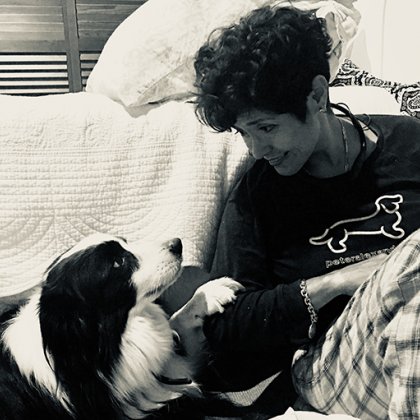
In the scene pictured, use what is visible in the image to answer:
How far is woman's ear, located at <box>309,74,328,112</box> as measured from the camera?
1021 millimetres

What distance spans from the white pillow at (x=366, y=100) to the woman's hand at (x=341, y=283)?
0.52 meters

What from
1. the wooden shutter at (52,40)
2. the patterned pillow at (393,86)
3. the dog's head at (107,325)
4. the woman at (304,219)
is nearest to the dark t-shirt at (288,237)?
the woman at (304,219)

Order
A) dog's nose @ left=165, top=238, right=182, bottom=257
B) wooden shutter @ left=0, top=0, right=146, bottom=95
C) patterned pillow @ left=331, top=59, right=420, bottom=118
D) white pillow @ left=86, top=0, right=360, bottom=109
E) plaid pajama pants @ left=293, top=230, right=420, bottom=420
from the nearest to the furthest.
→ 1. plaid pajama pants @ left=293, top=230, right=420, bottom=420
2. dog's nose @ left=165, top=238, right=182, bottom=257
3. white pillow @ left=86, top=0, right=360, bottom=109
4. patterned pillow @ left=331, top=59, right=420, bottom=118
5. wooden shutter @ left=0, top=0, right=146, bottom=95

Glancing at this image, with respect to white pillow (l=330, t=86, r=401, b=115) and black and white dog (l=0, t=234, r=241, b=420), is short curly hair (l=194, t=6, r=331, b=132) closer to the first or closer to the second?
black and white dog (l=0, t=234, r=241, b=420)

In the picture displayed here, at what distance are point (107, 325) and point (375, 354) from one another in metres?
0.43

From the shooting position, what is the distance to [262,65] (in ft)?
3.13

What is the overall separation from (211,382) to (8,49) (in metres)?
2.11

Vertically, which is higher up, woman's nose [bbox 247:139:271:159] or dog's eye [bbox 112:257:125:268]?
woman's nose [bbox 247:139:271:159]

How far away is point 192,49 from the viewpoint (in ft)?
4.38

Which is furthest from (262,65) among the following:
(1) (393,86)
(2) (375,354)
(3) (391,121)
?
(1) (393,86)

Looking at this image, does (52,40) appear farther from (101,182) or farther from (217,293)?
(217,293)

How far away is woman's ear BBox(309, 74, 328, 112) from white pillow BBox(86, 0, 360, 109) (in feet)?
1.20

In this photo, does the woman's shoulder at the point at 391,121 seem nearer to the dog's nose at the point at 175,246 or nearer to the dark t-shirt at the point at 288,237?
the dark t-shirt at the point at 288,237

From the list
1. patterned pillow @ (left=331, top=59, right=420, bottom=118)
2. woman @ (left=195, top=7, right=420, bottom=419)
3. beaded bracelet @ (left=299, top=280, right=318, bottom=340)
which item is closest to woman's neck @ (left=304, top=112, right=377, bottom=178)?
woman @ (left=195, top=7, right=420, bottom=419)
